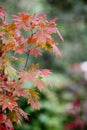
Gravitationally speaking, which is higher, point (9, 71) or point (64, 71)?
point (9, 71)

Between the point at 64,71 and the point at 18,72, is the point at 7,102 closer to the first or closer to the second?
the point at 18,72

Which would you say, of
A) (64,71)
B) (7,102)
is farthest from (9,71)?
(64,71)

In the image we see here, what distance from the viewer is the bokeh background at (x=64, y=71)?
539 cm

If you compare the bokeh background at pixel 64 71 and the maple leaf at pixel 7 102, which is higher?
the maple leaf at pixel 7 102

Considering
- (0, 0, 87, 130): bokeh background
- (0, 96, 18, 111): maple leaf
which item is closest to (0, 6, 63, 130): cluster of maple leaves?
(0, 96, 18, 111): maple leaf

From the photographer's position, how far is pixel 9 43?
219 cm

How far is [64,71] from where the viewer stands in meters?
6.98

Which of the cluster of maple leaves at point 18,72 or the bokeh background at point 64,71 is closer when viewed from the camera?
the cluster of maple leaves at point 18,72

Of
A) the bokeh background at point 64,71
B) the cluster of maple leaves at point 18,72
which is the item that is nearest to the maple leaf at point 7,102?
the cluster of maple leaves at point 18,72

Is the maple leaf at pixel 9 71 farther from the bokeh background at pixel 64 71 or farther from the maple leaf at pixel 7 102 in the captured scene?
the bokeh background at pixel 64 71

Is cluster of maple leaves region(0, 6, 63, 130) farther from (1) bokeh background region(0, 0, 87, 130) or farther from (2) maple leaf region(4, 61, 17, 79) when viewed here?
(1) bokeh background region(0, 0, 87, 130)

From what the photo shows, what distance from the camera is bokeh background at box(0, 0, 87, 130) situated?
212 inches

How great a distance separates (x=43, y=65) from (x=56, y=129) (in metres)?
1.15

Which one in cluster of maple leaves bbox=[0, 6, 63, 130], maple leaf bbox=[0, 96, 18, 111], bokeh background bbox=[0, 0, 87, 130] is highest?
cluster of maple leaves bbox=[0, 6, 63, 130]
